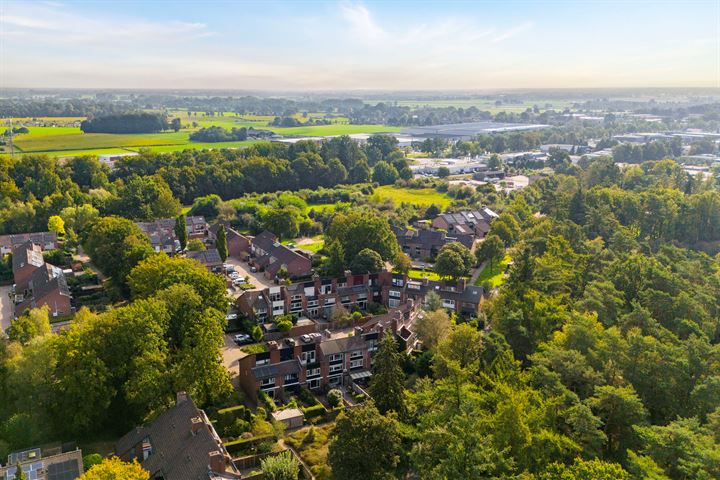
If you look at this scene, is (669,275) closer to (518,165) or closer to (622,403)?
(622,403)

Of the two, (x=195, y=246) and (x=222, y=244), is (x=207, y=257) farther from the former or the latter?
(x=195, y=246)

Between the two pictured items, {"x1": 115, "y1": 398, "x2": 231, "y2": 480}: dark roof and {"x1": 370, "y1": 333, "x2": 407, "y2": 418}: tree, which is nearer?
{"x1": 115, "y1": 398, "x2": 231, "y2": 480}: dark roof

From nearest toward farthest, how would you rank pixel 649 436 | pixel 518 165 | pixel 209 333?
pixel 649 436, pixel 209 333, pixel 518 165

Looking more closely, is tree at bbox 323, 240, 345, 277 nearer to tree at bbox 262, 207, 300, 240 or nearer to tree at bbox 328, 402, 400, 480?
tree at bbox 262, 207, 300, 240

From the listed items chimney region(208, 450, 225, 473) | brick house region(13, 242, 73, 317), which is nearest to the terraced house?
brick house region(13, 242, 73, 317)

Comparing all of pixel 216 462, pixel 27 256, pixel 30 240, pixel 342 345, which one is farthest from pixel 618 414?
pixel 30 240

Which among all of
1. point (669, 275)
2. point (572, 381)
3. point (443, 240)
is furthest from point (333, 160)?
point (572, 381)
